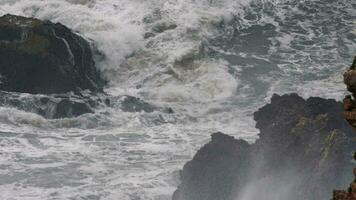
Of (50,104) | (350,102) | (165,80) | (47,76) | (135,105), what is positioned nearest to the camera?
(350,102)

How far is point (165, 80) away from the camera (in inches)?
945

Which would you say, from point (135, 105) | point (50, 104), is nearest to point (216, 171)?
point (135, 105)

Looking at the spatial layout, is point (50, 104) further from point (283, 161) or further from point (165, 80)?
point (283, 161)

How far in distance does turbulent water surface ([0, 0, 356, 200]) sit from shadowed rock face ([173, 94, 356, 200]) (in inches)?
51.3

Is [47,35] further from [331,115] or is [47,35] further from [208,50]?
[331,115]

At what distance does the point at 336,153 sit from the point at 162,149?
637cm

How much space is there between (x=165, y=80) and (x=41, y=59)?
5132 millimetres

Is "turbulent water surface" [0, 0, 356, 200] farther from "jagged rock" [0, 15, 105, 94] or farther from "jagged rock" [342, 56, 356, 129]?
"jagged rock" [342, 56, 356, 129]

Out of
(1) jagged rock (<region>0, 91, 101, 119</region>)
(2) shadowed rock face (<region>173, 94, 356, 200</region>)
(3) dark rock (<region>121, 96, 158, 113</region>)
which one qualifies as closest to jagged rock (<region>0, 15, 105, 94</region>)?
(1) jagged rock (<region>0, 91, 101, 119</region>)

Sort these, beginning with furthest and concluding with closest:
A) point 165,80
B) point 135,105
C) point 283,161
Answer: point 165,80 → point 135,105 → point 283,161

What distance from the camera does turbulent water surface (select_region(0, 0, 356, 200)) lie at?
15430mm

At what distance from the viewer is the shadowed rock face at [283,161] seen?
12.3 m

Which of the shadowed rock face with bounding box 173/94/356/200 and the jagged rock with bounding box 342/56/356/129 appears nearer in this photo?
the jagged rock with bounding box 342/56/356/129

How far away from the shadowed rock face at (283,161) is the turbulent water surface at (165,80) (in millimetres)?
1303
